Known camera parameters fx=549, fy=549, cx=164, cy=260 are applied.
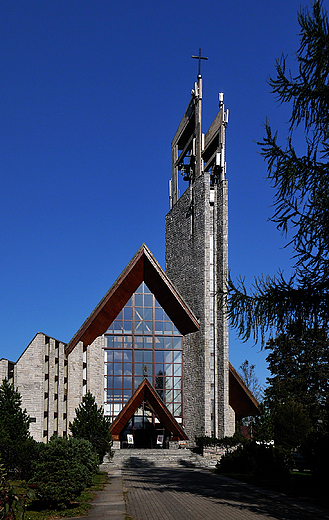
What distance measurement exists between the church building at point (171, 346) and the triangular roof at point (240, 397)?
0.06 meters

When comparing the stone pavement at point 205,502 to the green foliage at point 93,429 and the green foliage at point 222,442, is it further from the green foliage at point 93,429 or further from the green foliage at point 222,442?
the green foliage at point 222,442

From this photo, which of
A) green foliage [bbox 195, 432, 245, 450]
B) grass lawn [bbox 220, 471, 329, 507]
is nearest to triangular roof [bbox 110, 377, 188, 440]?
green foliage [bbox 195, 432, 245, 450]

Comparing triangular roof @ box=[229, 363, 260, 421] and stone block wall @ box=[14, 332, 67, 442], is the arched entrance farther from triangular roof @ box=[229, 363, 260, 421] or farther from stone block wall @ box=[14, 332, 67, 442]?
stone block wall @ box=[14, 332, 67, 442]

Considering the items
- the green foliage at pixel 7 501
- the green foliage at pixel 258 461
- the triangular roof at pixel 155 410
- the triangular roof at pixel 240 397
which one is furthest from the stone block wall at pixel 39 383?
the green foliage at pixel 7 501

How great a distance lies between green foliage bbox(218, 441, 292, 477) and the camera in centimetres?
1912

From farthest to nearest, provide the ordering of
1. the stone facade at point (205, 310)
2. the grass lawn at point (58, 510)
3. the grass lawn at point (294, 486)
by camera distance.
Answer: the stone facade at point (205, 310), the grass lawn at point (294, 486), the grass lawn at point (58, 510)

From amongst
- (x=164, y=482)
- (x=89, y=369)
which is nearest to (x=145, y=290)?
(x=89, y=369)

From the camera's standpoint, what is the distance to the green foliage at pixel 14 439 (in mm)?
17312

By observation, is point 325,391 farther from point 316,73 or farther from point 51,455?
point 316,73

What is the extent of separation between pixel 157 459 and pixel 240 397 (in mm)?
7180

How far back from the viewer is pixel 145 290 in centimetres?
3231

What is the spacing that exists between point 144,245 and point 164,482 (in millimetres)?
15059

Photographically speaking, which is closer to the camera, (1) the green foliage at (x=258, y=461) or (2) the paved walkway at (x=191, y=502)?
(2) the paved walkway at (x=191, y=502)

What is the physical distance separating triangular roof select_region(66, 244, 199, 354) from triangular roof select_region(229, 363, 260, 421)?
136 inches
